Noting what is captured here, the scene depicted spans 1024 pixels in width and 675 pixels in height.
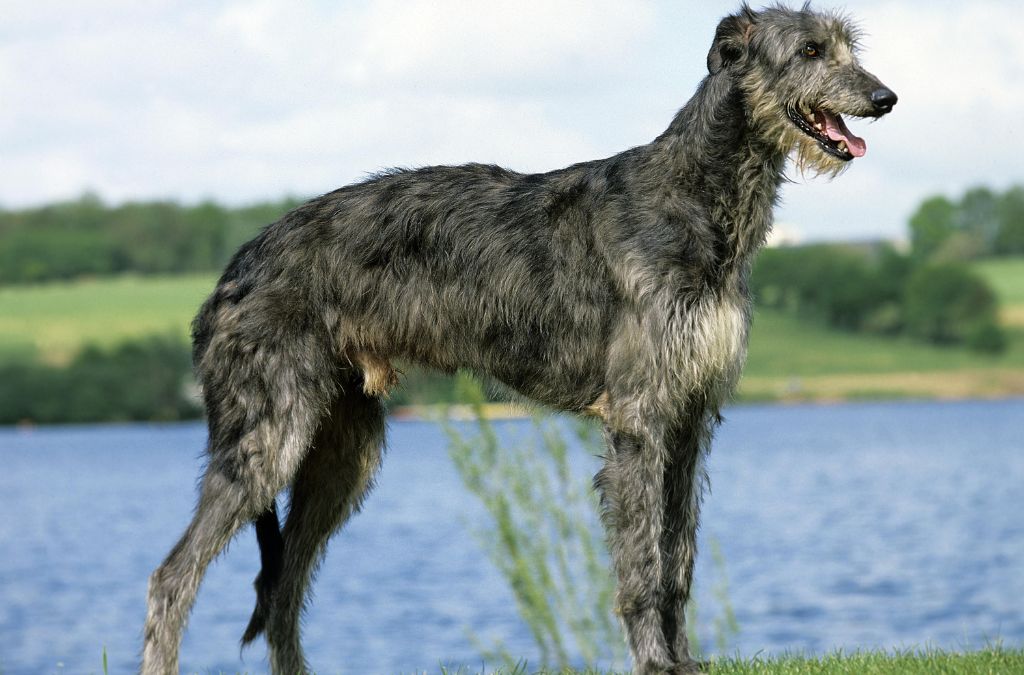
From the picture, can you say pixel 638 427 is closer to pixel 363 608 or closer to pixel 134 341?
pixel 363 608

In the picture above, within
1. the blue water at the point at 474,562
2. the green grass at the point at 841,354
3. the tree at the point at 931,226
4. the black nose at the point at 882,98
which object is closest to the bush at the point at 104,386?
the blue water at the point at 474,562

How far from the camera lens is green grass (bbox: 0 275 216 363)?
7794 centimetres

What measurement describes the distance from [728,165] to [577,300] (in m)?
0.84

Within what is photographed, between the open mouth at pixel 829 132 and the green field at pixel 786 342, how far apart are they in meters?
64.7

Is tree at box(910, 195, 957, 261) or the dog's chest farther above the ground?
tree at box(910, 195, 957, 261)

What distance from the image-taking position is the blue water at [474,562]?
2078 cm

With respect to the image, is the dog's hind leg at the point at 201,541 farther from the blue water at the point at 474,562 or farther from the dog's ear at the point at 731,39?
the dog's ear at the point at 731,39

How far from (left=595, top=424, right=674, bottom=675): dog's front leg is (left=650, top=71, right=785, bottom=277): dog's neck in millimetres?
860

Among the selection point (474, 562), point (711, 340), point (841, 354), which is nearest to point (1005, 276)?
point (841, 354)

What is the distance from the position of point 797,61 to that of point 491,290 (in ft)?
5.20

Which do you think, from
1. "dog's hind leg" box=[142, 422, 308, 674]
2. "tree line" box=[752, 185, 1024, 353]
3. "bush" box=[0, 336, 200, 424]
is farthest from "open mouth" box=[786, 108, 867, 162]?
"tree line" box=[752, 185, 1024, 353]

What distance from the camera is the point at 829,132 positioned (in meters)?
5.11

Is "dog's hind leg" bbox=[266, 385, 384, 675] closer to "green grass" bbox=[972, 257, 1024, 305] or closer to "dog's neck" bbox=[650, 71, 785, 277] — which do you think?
"dog's neck" bbox=[650, 71, 785, 277]

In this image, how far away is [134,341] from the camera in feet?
252
